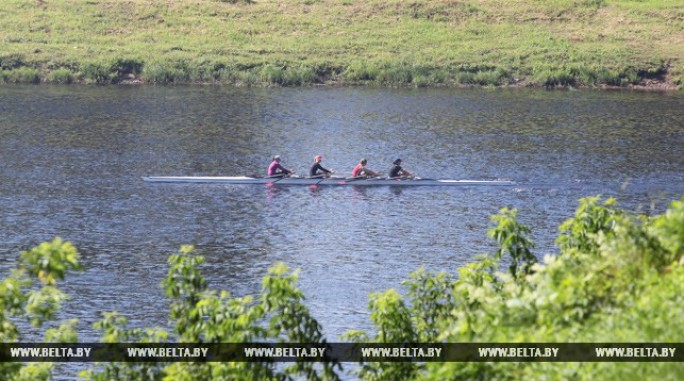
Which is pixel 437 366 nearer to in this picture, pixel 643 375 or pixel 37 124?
pixel 643 375

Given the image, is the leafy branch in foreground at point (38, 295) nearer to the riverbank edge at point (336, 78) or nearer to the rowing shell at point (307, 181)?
the rowing shell at point (307, 181)

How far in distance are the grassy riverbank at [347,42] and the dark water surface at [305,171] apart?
12.6 ft

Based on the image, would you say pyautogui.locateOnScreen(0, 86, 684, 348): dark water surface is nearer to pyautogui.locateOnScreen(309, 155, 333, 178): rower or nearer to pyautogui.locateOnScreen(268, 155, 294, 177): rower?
pyautogui.locateOnScreen(268, 155, 294, 177): rower

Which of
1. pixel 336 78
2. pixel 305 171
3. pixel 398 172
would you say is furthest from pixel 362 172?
pixel 336 78

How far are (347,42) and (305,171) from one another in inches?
1532

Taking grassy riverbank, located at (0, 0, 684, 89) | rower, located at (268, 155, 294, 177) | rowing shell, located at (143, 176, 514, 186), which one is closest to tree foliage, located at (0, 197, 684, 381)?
rowing shell, located at (143, 176, 514, 186)

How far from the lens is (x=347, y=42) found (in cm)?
8781

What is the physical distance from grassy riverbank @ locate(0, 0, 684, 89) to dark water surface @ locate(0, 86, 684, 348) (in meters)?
3.85

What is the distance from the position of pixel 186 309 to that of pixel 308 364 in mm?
2200

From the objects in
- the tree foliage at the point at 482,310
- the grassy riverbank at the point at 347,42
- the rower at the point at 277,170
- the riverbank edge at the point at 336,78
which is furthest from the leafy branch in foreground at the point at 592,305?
the grassy riverbank at the point at 347,42

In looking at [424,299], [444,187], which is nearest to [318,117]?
[444,187]

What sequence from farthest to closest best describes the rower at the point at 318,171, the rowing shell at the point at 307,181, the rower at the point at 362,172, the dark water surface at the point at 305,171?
the rower at the point at 318,171 < the rower at the point at 362,172 < the rowing shell at the point at 307,181 < the dark water surface at the point at 305,171

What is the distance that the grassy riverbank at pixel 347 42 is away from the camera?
80750mm

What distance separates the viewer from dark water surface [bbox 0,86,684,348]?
35156 millimetres
